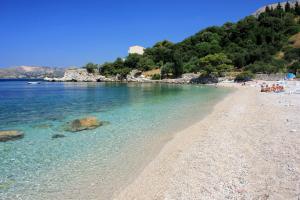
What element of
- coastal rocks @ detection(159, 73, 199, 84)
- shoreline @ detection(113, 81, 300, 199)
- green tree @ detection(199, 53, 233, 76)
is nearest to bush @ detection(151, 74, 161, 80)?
coastal rocks @ detection(159, 73, 199, 84)

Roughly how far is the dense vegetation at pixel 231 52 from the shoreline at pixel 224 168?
7012 centimetres

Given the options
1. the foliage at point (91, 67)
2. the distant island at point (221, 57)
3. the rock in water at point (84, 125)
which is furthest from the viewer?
the foliage at point (91, 67)

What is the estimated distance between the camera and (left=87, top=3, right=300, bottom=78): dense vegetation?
274 feet

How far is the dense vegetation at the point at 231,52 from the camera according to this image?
83500 mm

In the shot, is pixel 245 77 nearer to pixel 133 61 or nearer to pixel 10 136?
pixel 133 61

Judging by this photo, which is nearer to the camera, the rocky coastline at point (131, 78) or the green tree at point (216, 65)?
the green tree at point (216, 65)

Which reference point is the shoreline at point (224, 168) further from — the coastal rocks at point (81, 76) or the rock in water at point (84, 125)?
the coastal rocks at point (81, 76)

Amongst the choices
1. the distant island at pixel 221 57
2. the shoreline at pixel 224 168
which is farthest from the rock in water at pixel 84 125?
the distant island at pixel 221 57

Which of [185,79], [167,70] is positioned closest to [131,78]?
[167,70]

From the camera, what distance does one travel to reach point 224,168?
27.8ft

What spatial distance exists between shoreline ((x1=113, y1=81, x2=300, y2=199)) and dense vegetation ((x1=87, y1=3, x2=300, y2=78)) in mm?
70119

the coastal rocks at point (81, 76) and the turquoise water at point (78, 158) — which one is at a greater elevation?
the coastal rocks at point (81, 76)

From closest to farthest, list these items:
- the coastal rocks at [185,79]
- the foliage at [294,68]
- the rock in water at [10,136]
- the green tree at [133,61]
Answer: the rock in water at [10,136]
the foliage at [294,68]
the coastal rocks at [185,79]
the green tree at [133,61]

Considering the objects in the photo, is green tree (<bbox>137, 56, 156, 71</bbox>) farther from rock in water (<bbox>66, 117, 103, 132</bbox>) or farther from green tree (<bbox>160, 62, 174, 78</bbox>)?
rock in water (<bbox>66, 117, 103, 132</bbox>)
